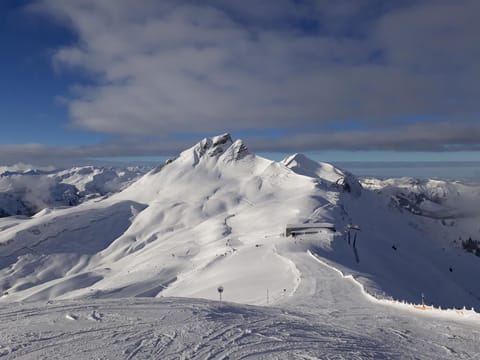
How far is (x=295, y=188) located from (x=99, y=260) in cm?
7145

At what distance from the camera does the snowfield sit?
569 inches

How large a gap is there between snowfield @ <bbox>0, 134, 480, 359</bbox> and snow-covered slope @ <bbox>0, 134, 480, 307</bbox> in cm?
51

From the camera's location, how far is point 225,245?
8025 cm

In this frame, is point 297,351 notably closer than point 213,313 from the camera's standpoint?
Yes

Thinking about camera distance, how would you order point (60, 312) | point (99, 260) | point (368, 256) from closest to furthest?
point (60, 312), point (368, 256), point (99, 260)

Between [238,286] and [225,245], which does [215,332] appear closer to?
[238,286]

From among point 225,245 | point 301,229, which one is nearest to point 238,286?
point 301,229

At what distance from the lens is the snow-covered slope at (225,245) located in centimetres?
5072

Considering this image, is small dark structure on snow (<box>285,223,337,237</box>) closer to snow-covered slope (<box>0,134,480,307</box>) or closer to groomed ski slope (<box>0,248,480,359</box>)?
snow-covered slope (<box>0,134,480,307</box>)

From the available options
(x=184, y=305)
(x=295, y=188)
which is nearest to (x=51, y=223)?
(x=295, y=188)

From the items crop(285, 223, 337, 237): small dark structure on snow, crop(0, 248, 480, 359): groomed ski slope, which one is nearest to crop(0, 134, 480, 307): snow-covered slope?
crop(285, 223, 337, 237): small dark structure on snow

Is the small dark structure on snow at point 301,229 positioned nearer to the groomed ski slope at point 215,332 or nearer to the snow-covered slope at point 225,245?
the snow-covered slope at point 225,245

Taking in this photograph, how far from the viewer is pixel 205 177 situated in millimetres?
189875

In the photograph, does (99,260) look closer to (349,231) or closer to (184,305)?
(349,231)
